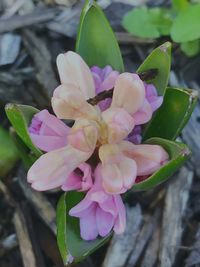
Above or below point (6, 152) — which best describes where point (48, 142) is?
above

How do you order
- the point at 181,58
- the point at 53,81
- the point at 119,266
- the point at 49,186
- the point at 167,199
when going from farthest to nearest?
1. the point at 181,58
2. the point at 53,81
3. the point at 167,199
4. the point at 119,266
5. the point at 49,186

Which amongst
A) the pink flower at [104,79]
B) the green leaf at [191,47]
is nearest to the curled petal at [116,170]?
the pink flower at [104,79]

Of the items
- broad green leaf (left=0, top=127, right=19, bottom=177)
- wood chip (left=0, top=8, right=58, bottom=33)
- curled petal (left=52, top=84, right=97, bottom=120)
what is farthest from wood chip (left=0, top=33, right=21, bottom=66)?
curled petal (left=52, top=84, right=97, bottom=120)

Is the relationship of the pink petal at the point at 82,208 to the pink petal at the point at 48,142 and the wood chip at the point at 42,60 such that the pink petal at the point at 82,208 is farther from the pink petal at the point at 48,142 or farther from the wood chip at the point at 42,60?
the wood chip at the point at 42,60

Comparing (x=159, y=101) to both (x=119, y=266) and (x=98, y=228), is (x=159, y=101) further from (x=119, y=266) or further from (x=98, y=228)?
(x=119, y=266)

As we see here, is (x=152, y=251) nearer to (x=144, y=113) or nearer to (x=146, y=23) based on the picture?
(x=144, y=113)

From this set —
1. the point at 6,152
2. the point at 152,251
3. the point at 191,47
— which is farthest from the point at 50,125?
the point at 191,47

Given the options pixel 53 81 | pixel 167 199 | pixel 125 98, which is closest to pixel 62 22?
pixel 53 81
